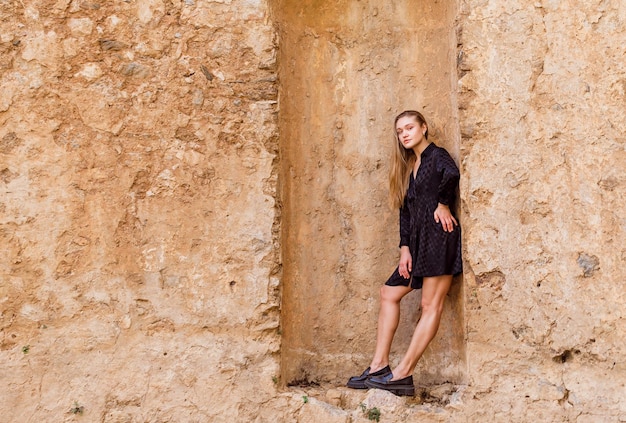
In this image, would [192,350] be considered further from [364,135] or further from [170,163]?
[364,135]

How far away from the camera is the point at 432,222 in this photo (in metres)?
4.29

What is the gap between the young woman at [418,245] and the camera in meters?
4.25

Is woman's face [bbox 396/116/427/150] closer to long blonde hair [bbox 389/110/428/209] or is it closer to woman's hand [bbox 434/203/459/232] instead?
long blonde hair [bbox 389/110/428/209]

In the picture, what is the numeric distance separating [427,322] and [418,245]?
16.6 inches

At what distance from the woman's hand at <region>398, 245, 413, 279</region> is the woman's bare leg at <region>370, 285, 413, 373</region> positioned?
0.08 metres

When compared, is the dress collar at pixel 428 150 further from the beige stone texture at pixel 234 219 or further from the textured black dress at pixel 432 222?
the beige stone texture at pixel 234 219

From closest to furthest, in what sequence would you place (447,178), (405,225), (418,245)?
(447,178)
(418,245)
(405,225)

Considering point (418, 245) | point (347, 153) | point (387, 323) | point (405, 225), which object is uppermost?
point (347, 153)

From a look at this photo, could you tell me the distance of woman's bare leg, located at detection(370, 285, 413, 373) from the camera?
4.38 metres

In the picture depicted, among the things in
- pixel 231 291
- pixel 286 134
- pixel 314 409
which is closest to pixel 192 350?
pixel 231 291

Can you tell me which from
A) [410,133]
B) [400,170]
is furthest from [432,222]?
[410,133]

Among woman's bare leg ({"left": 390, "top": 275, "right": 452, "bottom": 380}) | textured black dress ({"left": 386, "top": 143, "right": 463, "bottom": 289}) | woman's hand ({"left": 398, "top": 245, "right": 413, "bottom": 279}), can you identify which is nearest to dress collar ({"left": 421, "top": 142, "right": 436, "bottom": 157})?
textured black dress ({"left": 386, "top": 143, "right": 463, "bottom": 289})

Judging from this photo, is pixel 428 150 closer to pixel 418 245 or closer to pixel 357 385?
pixel 418 245

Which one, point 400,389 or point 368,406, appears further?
point 400,389
